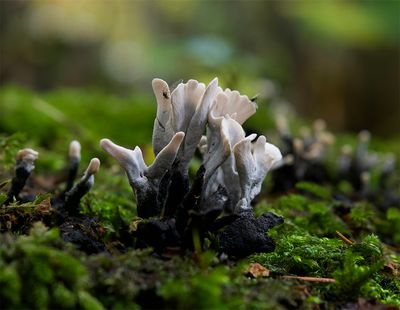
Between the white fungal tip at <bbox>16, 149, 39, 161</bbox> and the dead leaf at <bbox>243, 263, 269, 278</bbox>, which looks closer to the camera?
the dead leaf at <bbox>243, 263, 269, 278</bbox>

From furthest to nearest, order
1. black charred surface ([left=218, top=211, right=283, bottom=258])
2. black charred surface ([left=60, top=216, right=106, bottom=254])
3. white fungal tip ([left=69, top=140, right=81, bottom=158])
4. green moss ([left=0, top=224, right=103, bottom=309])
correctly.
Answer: white fungal tip ([left=69, top=140, right=81, bottom=158])
black charred surface ([left=218, top=211, right=283, bottom=258])
black charred surface ([left=60, top=216, right=106, bottom=254])
green moss ([left=0, top=224, right=103, bottom=309])

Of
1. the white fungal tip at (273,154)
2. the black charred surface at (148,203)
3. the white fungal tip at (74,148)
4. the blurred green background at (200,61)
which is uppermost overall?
the blurred green background at (200,61)

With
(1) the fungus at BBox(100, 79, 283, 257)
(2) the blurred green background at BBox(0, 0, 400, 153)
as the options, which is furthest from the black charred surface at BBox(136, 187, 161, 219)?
(2) the blurred green background at BBox(0, 0, 400, 153)

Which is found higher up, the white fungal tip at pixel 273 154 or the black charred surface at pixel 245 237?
the white fungal tip at pixel 273 154

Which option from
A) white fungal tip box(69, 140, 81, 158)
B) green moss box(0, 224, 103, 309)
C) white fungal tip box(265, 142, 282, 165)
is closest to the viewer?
green moss box(0, 224, 103, 309)

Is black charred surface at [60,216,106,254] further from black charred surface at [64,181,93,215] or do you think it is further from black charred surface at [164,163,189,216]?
black charred surface at [164,163,189,216]

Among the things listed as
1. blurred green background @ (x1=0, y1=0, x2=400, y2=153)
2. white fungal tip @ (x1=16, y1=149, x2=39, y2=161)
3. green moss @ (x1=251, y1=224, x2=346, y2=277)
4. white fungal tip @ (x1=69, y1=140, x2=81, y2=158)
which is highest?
blurred green background @ (x1=0, y1=0, x2=400, y2=153)

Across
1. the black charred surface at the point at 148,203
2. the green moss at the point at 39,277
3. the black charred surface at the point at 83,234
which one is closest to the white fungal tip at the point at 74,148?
the black charred surface at the point at 83,234

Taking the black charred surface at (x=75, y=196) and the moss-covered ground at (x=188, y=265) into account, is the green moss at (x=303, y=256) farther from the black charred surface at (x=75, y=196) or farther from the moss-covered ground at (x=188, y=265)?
the black charred surface at (x=75, y=196)
